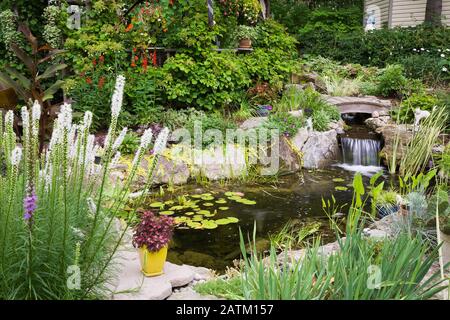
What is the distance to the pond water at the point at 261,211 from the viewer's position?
14.2 feet

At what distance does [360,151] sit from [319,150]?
78 cm

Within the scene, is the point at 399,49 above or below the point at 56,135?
above

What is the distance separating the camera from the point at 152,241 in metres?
3.04

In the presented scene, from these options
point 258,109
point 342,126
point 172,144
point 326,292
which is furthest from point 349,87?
point 326,292

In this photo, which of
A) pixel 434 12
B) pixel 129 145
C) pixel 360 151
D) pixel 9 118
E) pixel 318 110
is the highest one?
pixel 434 12

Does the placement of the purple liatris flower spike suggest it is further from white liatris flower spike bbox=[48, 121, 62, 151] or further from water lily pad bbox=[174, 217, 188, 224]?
water lily pad bbox=[174, 217, 188, 224]

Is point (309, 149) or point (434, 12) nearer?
point (309, 149)

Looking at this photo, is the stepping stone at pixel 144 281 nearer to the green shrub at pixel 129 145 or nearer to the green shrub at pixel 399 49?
the green shrub at pixel 129 145

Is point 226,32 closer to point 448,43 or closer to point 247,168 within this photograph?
point 247,168

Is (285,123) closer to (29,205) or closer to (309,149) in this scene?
(309,149)

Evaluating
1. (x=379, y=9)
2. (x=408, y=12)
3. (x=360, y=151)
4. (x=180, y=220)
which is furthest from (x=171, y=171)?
(x=379, y=9)

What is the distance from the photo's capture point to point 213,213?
5.29 m

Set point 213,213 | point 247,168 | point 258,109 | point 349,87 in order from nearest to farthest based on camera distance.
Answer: point 213,213 → point 247,168 → point 258,109 → point 349,87
